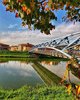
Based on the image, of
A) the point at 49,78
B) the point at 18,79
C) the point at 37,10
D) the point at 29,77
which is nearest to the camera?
the point at 37,10

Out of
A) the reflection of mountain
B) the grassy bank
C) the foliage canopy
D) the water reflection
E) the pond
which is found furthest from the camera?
the pond

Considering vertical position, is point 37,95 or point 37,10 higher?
point 37,10

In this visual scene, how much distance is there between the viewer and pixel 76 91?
369cm

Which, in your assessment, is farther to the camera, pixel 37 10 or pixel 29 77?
Answer: pixel 29 77

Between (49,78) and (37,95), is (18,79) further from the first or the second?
(37,95)

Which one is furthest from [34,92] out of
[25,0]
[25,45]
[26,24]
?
[25,45]

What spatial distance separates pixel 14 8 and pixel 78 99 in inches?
63.4

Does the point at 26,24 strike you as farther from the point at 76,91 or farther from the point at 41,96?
the point at 41,96

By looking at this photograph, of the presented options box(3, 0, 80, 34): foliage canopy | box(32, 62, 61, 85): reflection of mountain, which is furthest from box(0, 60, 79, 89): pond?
box(3, 0, 80, 34): foliage canopy

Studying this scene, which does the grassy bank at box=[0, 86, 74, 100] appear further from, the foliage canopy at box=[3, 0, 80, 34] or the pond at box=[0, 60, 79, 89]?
the foliage canopy at box=[3, 0, 80, 34]

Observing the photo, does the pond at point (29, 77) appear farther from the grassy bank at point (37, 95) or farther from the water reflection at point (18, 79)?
the grassy bank at point (37, 95)

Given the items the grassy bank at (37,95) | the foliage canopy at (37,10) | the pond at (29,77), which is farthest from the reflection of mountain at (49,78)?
the foliage canopy at (37,10)

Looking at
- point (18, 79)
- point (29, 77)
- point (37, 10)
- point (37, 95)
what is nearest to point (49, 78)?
point (29, 77)

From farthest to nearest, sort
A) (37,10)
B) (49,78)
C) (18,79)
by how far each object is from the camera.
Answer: (49,78), (18,79), (37,10)
